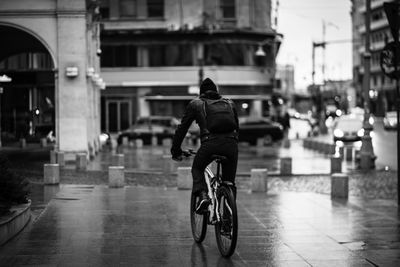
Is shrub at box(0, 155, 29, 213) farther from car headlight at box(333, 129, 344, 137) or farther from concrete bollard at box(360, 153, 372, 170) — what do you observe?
car headlight at box(333, 129, 344, 137)

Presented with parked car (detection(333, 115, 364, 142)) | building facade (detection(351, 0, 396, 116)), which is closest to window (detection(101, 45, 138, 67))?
parked car (detection(333, 115, 364, 142))

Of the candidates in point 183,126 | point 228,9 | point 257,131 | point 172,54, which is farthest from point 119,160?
point 228,9

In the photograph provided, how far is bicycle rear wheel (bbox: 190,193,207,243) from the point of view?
1066cm

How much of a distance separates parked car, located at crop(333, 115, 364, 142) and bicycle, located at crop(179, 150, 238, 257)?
35952mm

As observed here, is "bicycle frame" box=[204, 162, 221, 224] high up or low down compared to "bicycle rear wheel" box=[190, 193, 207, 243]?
up

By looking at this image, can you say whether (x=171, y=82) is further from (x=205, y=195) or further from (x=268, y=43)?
(x=205, y=195)

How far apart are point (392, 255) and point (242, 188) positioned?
10135 millimetres

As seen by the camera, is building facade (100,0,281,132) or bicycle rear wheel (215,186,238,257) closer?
bicycle rear wheel (215,186,238,257)

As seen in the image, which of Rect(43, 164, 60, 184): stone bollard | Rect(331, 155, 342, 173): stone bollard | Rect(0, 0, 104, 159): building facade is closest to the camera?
Rect(43, 164, 60, 184): stone bollard

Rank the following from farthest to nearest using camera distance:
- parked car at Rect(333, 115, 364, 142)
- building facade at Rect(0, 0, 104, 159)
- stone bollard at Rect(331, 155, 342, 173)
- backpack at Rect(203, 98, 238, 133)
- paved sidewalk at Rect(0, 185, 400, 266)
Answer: parked car at Rect(333, 115, 364, 142), building facade at Rect(0, 0, 104, 159), stone bollard at Rect(331, 155, 342, 173), backpack at Rect(203, 98, 238, 133), paved sidewalk at Rect(0, 185, 400, 266)

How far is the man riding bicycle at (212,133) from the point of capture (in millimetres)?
10078

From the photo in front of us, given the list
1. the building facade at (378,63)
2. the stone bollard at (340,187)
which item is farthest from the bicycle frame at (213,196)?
the building facade at (378,63)

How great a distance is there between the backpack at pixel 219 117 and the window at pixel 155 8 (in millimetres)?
55989

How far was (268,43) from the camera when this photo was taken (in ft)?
216
